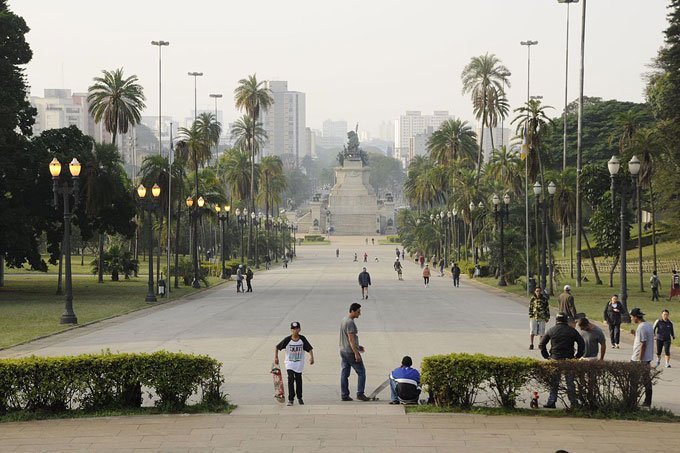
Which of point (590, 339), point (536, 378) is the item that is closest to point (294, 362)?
point (536, 378)

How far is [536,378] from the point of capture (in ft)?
52.2

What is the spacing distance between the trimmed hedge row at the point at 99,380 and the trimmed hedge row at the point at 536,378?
3580 millimetres

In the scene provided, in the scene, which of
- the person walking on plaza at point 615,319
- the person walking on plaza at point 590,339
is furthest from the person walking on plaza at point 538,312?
the person walking on plaza at point 590,339

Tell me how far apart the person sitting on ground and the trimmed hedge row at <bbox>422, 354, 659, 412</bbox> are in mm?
448

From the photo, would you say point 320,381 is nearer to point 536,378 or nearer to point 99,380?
point 99,380

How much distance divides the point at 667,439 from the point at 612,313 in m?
12.2

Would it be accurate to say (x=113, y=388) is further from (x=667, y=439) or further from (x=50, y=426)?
(x=667, y=439)

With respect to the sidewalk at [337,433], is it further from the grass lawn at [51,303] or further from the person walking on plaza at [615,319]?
the grass lawn at [51,303]

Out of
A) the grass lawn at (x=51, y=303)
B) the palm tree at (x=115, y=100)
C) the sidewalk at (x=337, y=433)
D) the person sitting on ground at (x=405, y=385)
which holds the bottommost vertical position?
the sidewalk at (x=337, y=433)

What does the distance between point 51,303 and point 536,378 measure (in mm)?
31197

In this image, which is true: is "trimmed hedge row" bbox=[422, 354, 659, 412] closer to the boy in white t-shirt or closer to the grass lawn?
the boy in white t-shirt

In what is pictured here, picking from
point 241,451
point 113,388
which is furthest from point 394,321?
point 241,451

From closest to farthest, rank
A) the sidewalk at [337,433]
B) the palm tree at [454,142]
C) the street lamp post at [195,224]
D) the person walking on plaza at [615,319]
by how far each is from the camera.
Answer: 1. the sidewalk at [337,433]
2. the person walking on plaza at [615,319]
3. the street lamp post at [195,224]
4. the palm tree at [454,142]

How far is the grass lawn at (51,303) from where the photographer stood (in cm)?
3127
